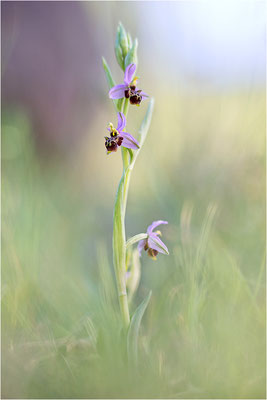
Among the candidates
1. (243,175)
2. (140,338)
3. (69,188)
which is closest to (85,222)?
(69,188)

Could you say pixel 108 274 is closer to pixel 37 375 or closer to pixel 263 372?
pixel 37 375

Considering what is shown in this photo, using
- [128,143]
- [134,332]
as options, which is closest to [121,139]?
[128,143]

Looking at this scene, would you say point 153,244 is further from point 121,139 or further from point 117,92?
point 117,92

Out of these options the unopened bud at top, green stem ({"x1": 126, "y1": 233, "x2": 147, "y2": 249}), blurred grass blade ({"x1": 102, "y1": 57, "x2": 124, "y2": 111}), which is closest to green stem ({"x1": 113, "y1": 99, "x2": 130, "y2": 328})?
green stem ({"x1": 126, "y1": 233, "x2": 147, "y2": 249})

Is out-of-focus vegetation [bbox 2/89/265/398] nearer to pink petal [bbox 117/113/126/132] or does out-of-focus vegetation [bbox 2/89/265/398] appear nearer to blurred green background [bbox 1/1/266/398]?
blurred green background [bbox 1/1/266/398]

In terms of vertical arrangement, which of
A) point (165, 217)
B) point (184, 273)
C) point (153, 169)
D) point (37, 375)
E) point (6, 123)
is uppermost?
Answer: point (6, 123)
